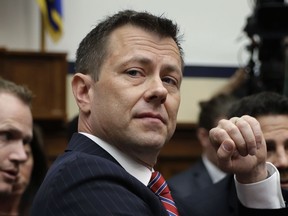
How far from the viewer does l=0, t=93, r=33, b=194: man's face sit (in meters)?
2.42

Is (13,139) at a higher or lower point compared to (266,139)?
lower

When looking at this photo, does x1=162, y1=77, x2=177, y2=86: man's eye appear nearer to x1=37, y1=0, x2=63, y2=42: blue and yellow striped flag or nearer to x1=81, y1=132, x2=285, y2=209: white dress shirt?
x1=81, y1=132, x2=285, y2=209: white dress shirt

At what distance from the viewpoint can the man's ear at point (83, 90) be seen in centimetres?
173

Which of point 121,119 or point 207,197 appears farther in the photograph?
point 207,197

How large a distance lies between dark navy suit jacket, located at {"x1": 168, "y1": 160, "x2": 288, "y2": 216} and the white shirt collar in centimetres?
16

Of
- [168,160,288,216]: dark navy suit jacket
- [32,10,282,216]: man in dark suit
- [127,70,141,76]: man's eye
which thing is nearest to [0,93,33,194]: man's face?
[168,160,288,216]: dark navy suit jacket

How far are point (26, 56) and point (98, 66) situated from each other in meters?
4.12

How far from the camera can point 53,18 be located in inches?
228

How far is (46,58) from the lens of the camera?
5723 millimetres

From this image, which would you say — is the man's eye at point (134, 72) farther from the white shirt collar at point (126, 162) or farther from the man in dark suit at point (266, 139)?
the man in dark suit at point (266, 139)

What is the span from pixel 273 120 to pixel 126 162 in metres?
0.95

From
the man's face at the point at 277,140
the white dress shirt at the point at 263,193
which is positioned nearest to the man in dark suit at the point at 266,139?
the man's face at the point at 277,140

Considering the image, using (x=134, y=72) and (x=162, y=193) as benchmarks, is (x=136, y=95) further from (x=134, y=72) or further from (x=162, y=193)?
(x=162, y=193)

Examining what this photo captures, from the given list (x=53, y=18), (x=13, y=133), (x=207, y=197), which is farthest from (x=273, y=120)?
(x=53, y=18)
